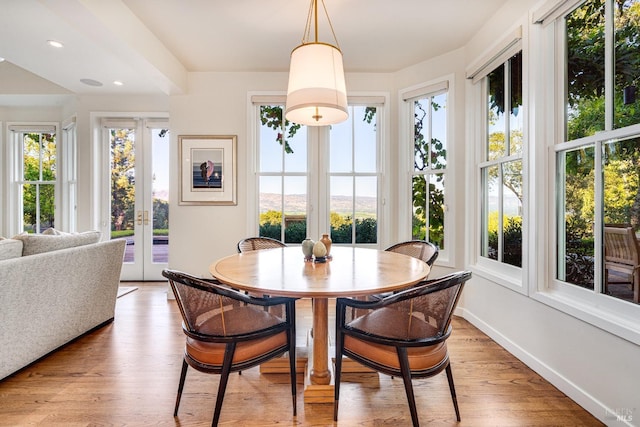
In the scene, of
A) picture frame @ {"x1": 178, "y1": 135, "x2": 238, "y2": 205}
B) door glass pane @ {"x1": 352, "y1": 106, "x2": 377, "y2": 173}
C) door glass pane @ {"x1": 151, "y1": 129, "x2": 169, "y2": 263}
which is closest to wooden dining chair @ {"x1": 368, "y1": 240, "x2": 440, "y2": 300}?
door glass pane @ {"x1": 352, "y1": 106, "x2": 377, "y2": 173}

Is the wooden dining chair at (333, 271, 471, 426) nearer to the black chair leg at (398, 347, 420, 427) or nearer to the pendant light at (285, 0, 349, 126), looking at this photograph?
the black chair leg at (398, 347, 420, 427)

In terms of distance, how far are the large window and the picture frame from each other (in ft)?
1.02

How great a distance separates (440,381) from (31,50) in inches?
175

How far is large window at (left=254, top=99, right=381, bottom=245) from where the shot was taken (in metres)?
3.59

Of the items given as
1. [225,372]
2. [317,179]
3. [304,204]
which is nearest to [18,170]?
[304,204]

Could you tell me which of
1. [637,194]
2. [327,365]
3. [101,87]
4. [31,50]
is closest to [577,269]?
[637,194]

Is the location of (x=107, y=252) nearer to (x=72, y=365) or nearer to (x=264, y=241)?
(x=72, y=365)

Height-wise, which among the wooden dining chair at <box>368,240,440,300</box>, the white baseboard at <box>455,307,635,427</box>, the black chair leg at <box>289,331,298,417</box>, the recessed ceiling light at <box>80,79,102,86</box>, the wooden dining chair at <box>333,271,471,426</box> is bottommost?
the white baseboard at <box>455,307,635,427</box>

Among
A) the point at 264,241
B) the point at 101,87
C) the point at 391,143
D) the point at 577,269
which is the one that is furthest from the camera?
the point at 101,87

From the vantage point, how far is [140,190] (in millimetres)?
4270

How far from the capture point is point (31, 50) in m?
2.92

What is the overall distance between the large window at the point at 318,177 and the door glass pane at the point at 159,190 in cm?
161

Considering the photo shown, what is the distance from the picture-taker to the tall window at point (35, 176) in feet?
14.9

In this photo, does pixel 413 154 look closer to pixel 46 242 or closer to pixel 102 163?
pixel 46 242
